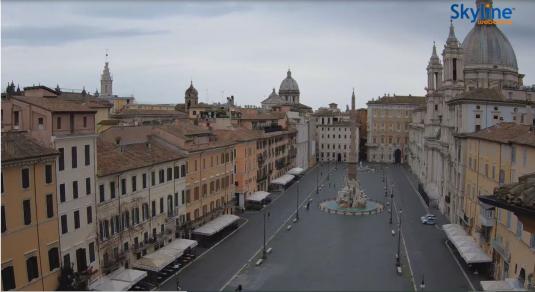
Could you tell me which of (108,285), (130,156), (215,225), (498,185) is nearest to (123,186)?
(130,156)

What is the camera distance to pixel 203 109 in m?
98.6

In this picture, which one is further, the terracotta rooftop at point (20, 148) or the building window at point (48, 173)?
the building window at point (48, 173)

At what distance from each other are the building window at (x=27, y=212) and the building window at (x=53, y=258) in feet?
7.80

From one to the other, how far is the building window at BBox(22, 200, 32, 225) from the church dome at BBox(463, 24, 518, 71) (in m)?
72.0

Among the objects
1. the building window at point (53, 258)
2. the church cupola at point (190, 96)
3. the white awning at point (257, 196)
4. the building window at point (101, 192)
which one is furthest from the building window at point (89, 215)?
the church cupola at point (190, 96)

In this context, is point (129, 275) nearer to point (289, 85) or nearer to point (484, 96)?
point (484, 96)

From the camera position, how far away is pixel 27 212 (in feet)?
86.7

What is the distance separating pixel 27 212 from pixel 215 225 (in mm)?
21503

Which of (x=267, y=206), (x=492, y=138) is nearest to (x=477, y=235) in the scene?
(x=492, y=138)

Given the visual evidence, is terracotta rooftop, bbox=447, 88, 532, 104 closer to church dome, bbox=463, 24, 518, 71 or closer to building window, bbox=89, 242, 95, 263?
church dome, bbox=463, 24, 518, 71

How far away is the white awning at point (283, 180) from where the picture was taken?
2953 inches

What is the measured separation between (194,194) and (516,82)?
60535 millimetres

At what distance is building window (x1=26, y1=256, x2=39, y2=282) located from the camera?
26.3 meters

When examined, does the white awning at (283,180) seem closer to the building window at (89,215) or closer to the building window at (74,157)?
the building window at (89,215)
